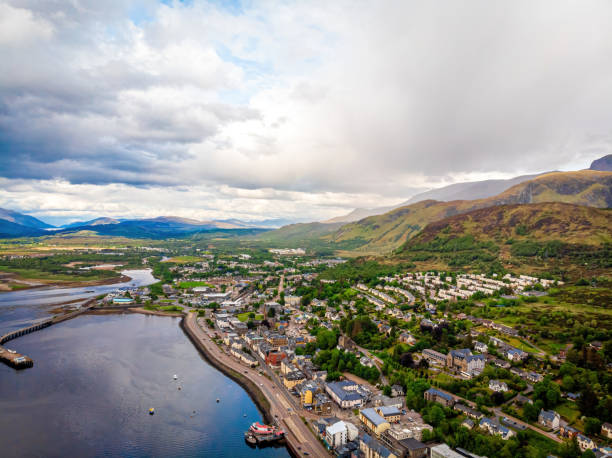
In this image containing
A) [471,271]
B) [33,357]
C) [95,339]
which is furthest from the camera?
[471,271]

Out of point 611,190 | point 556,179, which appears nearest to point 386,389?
point 611,190

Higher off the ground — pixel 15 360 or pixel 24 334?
pixel 15 360

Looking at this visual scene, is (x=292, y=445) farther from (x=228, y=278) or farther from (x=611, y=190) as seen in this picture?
(x=611, y=190)

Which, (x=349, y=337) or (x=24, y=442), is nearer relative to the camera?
(x=24, y=442)

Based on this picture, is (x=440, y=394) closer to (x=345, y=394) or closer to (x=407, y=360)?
(x=407, y=360)

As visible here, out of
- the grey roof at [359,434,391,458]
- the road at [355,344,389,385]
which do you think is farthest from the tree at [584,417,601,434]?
the road at [355,344,389,385]

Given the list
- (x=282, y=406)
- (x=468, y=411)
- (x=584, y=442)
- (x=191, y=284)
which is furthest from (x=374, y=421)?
(x=191, y=284)
